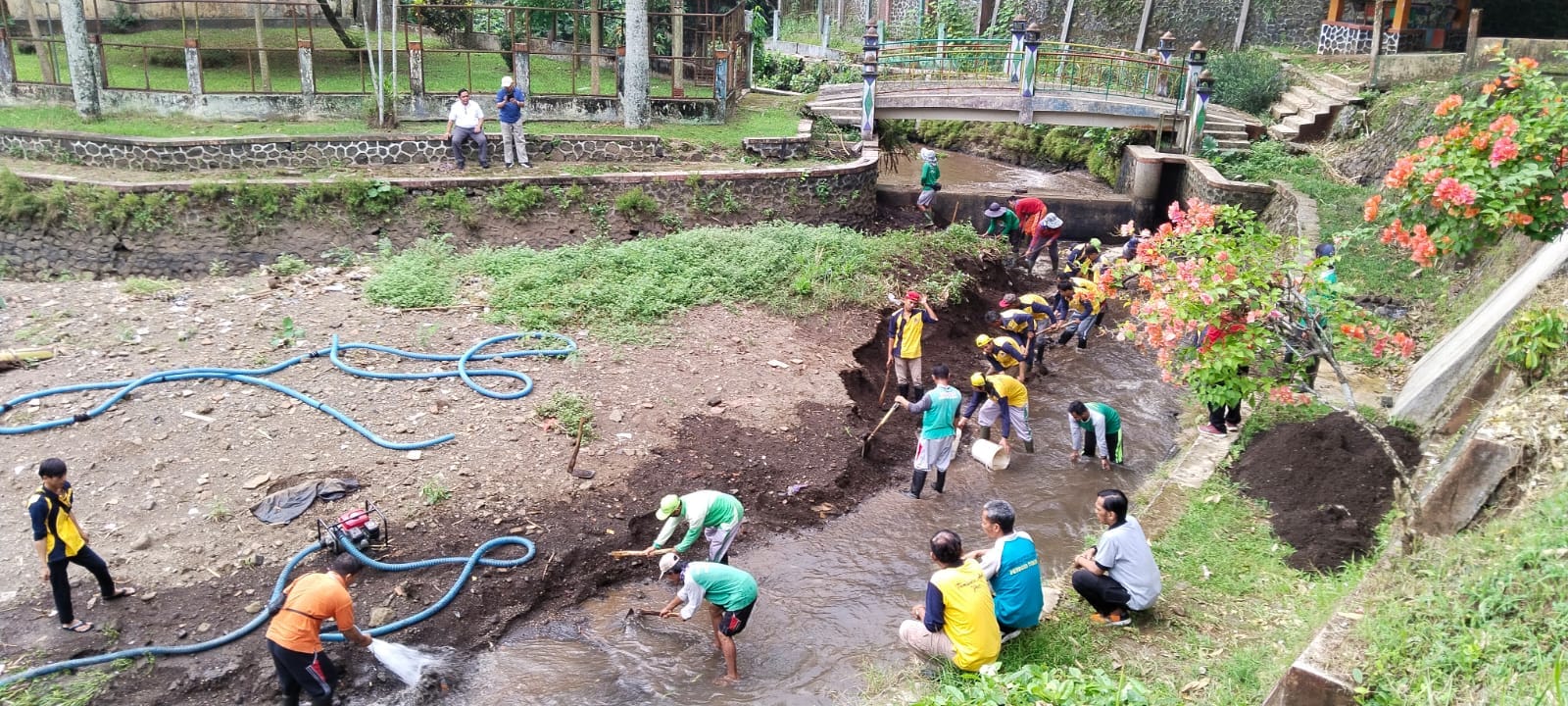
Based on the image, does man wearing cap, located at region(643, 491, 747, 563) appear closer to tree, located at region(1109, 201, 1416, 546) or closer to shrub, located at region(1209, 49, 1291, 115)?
tree, located at region(1109, 201, 1416, 546)

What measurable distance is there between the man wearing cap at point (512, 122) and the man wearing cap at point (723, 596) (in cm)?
1159

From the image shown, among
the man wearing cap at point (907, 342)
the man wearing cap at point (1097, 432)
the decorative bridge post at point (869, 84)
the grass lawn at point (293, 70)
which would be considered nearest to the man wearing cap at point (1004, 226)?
the decorative bridge post at point (869, 84)

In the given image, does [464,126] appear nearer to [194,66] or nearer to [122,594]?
[194,66]

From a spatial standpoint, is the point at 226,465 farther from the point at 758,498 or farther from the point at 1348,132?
the point at 1348,132

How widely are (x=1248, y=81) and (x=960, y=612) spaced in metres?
19.5

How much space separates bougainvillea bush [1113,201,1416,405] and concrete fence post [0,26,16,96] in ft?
68.2

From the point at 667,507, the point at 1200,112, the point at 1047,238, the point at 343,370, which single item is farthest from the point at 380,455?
the point at 1200,112

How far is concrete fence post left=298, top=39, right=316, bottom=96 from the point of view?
18359 millimetres

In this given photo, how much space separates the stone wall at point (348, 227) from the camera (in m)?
15.0

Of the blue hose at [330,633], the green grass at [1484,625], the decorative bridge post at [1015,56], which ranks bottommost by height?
the blue hose at [330,633]

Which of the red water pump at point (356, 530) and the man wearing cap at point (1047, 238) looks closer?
the red water pump at point (356, 530)

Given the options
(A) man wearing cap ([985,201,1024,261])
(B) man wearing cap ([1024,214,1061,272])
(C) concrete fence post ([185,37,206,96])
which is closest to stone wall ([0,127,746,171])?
(C) concrete fence post ([185,37,206,96])

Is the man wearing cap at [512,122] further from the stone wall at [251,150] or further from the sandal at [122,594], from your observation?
the sandal at [122,594]

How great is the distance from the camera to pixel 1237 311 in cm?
696
